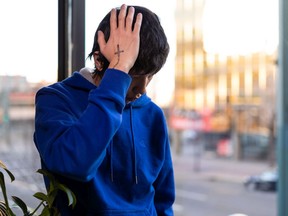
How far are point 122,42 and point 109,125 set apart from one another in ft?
0.44

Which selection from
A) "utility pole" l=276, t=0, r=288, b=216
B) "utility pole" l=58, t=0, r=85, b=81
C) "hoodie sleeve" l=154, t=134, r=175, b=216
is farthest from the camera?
"utility pole" l=276, t=0, r=288, b=216

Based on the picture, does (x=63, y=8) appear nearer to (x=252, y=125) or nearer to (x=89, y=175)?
(x=89, y=175)

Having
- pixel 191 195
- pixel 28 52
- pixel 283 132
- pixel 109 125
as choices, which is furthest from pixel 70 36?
pixel 191 195

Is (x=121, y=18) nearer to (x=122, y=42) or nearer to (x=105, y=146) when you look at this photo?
(x=122, y=42)

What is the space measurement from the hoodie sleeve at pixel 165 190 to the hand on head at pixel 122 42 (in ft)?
0.84

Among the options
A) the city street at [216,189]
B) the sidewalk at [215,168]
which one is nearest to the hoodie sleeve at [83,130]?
the city street at [216,189]

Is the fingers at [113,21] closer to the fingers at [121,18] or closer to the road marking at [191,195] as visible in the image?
the fingers at [121,18]

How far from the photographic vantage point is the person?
65 centimetres

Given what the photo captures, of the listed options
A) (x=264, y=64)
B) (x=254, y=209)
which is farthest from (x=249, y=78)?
(x=254, y=209)

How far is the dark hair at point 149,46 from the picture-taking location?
2.35 feet

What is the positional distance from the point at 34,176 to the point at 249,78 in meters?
10.8

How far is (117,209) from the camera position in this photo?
0.73 meters

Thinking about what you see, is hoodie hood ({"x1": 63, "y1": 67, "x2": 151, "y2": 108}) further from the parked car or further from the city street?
the parked car

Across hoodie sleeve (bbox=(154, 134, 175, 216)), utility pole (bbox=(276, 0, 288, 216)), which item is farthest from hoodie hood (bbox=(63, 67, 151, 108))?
utility pole (bbox=(276, 0, 288, 216))
